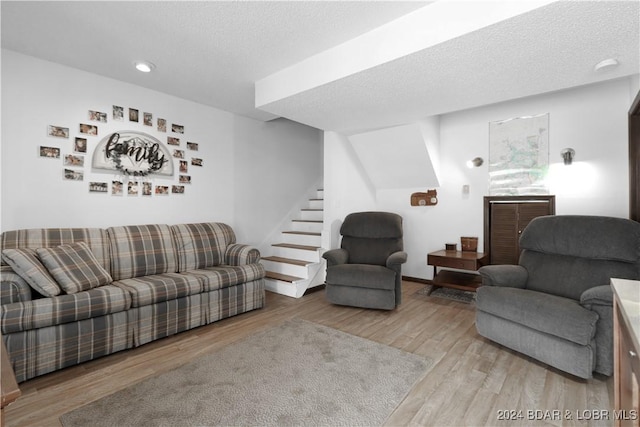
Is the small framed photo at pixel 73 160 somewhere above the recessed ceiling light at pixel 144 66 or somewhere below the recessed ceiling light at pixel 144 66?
below

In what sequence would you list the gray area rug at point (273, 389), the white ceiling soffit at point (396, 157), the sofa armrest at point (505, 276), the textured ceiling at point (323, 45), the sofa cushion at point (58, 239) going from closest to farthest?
1. the gray area rug at point (273, 389)
2. the textured ceiling at point (323, 45)
3. the sofa cushion at point (58, 239)
4. the sofa armrest at point (505, 276)
5. the white ceiling soffit at point (396, 157)

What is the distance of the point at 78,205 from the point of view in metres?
2.94

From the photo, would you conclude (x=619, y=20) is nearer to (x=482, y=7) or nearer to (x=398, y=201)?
(x=482, y=7)

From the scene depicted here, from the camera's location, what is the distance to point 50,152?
275 cm

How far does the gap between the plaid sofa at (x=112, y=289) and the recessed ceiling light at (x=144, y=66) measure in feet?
5.15

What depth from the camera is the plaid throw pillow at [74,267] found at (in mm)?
2229

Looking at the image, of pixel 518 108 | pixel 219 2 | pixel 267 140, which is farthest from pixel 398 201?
pixel 219 2

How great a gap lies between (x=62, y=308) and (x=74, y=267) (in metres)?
0.39

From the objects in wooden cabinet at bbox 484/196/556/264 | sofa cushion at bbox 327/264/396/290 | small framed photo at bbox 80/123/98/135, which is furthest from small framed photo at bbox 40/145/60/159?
wooden cabinet at bbox 484/196/556/264

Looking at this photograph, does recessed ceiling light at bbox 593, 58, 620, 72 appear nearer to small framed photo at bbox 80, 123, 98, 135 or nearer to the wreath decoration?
the wreath decoration

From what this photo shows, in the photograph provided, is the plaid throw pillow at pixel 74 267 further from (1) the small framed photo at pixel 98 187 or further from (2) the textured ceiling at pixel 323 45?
(2) the textured ceiling at pixel 323 45

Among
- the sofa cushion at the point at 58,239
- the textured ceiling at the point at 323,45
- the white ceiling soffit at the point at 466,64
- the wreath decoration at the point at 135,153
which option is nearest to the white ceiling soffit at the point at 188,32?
the textured ceiling at the point at 323,45

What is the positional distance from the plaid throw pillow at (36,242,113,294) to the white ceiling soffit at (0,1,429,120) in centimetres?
169

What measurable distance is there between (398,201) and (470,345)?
8.69 feet
